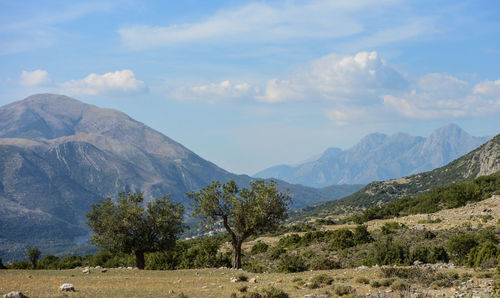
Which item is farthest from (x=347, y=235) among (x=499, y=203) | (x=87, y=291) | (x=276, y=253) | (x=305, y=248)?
(x=87, y=291)

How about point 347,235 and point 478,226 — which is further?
point 347,235

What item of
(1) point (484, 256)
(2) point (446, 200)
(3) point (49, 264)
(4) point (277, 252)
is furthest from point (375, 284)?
(2) point (446, 200)

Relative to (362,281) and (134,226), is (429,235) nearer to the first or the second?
(362,281)

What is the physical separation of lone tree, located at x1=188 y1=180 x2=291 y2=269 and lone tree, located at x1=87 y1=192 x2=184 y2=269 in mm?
3991

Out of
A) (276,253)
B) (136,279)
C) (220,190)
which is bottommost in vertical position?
(276,253)

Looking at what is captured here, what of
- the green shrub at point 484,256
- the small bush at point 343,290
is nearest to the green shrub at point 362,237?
the green shrub at point 484,256

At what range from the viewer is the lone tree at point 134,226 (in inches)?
1405

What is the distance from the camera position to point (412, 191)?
162625 millimetres

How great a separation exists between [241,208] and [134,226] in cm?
1055

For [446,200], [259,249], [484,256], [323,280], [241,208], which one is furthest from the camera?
[446,200]

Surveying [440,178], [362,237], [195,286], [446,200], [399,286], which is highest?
[440,178]

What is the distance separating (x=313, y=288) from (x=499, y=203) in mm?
45072

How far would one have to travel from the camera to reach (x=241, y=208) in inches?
1324

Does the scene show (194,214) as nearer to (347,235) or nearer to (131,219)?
(131,219)
